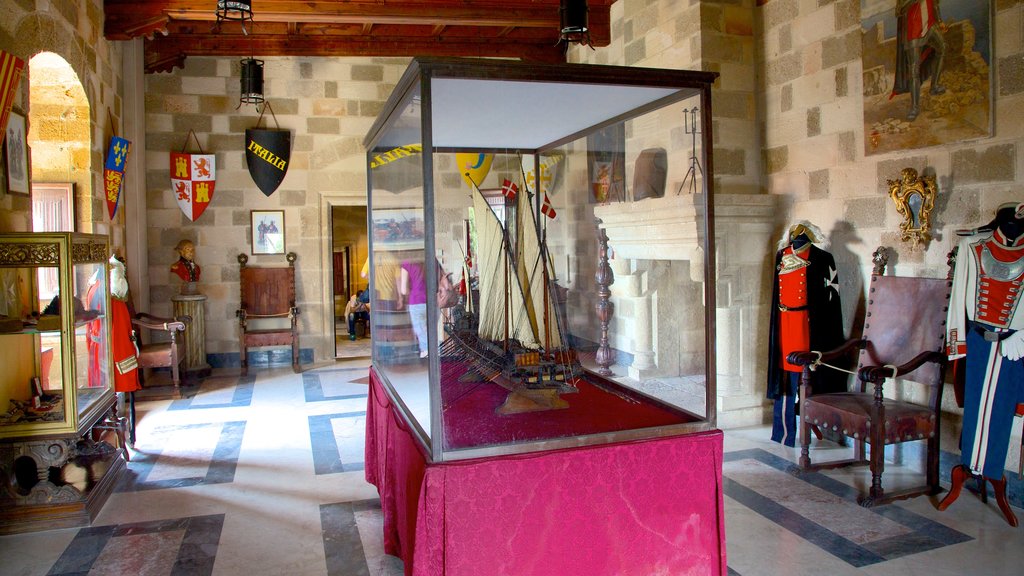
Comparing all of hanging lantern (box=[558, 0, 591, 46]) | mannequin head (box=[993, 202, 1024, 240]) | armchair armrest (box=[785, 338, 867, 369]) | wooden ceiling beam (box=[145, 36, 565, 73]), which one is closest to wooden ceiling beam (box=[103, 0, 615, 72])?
wooden ceiling beam (box=[145, 36, 565, 73])

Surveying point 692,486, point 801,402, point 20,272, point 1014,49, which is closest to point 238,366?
point 20,272

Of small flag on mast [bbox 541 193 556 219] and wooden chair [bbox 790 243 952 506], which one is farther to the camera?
wooden chair [bbox 790 243 952 506]

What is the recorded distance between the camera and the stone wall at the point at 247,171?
7.52 m

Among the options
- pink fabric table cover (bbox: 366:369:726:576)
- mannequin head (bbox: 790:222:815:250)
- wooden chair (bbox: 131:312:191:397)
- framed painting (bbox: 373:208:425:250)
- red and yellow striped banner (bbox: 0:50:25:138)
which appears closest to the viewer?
pink fabric table cover (bbox: 366:369:726:576)

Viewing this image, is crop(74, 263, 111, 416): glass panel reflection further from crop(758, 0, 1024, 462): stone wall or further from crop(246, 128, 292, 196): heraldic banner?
crop(758, 0, 1024, 462): stone wall

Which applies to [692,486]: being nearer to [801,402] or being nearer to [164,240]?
[801,402]

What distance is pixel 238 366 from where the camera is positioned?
25.4 feet

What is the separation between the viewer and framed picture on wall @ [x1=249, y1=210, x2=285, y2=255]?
25.4 feet

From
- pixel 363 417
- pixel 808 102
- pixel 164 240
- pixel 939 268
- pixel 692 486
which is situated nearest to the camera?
pixel 692 486

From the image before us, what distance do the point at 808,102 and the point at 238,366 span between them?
6.23m

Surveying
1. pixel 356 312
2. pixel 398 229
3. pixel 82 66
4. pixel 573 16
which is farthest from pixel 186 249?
pixel 398 229

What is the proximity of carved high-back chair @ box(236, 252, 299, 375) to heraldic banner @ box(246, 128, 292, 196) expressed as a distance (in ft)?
2.71

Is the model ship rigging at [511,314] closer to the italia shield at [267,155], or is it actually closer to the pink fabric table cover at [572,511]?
the pink fabric table cover at [572,511]

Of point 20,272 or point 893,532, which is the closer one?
point 893,532
